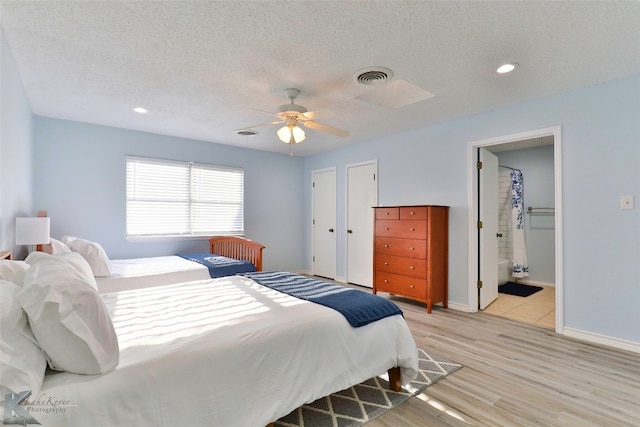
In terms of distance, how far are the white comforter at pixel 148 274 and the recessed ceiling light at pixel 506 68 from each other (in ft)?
11.3

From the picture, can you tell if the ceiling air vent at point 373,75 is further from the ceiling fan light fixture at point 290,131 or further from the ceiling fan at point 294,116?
the ceiling fan light fixture at point 290,131

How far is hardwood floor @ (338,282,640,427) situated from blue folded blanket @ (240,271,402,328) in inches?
22.4

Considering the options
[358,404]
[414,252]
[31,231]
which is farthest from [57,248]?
[414,252]

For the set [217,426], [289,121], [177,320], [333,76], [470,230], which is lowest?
[217,426]

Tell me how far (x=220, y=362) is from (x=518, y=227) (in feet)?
18.4

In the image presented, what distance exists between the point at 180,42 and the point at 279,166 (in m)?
3.79

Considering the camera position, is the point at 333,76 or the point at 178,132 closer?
the point at 333,76

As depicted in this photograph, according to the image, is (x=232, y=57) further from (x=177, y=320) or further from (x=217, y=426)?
(x=217, y=426)

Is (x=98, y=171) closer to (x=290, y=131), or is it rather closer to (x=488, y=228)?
(x=290, y=131)

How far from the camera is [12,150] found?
242cm

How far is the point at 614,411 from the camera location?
1875 millimetres

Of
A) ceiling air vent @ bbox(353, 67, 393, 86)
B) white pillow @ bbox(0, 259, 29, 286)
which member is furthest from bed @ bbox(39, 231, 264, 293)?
ceiling air vent @ bbox(353, 67, 393, 86)

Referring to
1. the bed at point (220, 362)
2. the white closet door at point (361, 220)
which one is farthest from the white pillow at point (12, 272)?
the white closet door at point (361, 220)

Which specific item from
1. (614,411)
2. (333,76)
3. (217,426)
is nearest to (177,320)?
(217,426)
